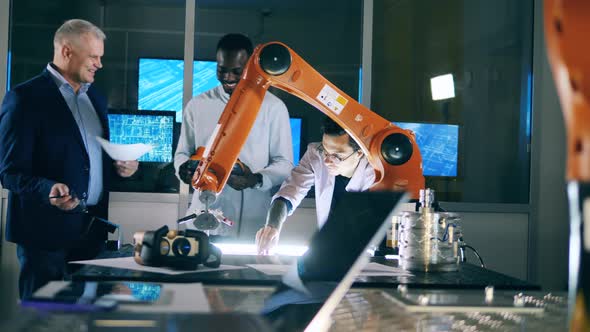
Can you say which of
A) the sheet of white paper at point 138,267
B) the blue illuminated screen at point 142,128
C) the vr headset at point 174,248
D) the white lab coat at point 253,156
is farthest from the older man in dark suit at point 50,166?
the blue illuminated screen at point 142,128

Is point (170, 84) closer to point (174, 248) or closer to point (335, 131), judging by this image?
point (335, 131)

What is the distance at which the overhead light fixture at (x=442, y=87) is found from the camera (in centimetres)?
444

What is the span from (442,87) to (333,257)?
400 centimetres

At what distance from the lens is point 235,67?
296 centimetres

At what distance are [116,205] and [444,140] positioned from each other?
2.08 meters

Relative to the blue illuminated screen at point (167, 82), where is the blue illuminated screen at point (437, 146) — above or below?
below

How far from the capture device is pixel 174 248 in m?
1.30

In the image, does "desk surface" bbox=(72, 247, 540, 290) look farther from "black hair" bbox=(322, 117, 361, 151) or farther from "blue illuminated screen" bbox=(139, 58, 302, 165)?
"blue illuminated screen" bbox=(139, 58, 302, 165)

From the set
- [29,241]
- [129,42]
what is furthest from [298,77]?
[129,42]

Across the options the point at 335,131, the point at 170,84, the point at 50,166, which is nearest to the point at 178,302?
the point at 335,131

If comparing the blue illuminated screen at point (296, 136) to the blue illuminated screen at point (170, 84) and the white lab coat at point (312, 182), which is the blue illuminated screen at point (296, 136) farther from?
the white lab coat at point (312, 182)

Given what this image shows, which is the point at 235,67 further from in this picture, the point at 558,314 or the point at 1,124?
the point at 558,314

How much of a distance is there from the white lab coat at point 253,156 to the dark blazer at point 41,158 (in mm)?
633

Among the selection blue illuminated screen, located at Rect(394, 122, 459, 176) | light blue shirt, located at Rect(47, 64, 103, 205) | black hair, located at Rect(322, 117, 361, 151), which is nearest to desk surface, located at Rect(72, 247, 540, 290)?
black hair, located at Rect(322, 117, 361, 151)
